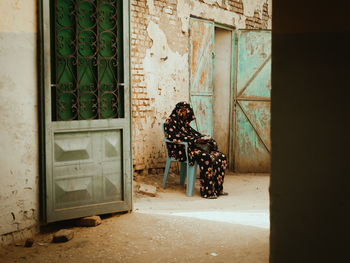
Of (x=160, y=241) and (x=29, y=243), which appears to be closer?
(x=29, y=243)

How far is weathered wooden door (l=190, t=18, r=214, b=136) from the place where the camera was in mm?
7430

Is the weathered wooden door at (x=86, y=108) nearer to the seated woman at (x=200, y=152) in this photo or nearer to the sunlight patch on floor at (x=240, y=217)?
the sunlight patch on floor at (x=240, y=217)

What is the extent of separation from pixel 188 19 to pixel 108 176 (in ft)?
13.3

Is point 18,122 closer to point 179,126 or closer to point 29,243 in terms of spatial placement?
point 29,243

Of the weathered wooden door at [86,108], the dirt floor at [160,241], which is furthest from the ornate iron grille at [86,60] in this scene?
the dirt floor at [160,241]

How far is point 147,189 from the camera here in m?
Answer: 6.12

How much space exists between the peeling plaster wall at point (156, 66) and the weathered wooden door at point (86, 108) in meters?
2.35

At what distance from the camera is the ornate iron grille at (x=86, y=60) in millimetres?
3738

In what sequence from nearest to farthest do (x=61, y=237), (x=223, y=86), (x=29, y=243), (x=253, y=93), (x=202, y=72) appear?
1. (x=29, y=243)
2. (x=61, y=237)
3. (x=202, y=72)
4. (x=253, y=93)
5. (x=223, y=86)

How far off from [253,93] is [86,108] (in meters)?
4.80

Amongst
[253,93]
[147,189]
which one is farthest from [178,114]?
[253,93]

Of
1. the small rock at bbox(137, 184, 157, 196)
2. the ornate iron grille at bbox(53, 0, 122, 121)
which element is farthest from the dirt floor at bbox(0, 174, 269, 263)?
the small rock at bbox(137, 184, 157, 196)

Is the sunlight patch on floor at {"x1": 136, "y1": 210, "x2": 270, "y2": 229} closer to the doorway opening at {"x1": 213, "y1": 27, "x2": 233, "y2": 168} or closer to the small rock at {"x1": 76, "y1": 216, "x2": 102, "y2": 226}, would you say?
the small rock at {"x1": 76, "y1": 216, "x2": 102, "y2": 226}

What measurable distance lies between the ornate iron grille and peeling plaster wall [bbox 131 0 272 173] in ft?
7.76
